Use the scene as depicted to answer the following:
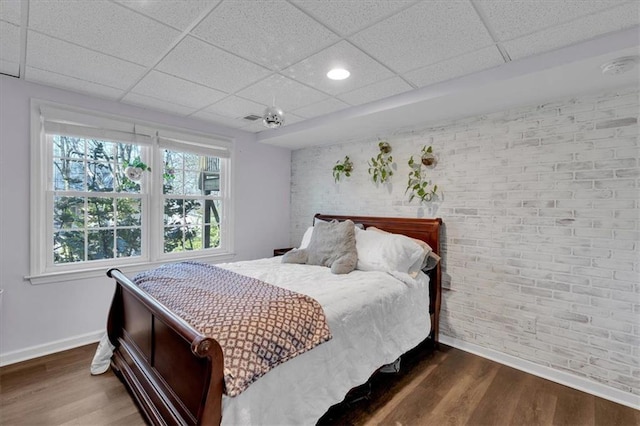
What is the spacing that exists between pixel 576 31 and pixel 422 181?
1699mm

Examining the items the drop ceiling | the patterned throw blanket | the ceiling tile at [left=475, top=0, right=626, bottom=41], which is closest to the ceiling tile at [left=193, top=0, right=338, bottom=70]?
the drop ceiling

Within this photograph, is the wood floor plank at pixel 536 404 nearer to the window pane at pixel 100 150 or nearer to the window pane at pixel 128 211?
the window pane at pixel 128 211

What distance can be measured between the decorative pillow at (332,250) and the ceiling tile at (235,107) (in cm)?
138

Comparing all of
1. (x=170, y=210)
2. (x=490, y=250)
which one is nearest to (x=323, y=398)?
(x=490, y=250)

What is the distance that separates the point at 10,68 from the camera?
2.32 m

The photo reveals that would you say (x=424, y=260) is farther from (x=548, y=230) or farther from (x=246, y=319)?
(x=246, y=319)

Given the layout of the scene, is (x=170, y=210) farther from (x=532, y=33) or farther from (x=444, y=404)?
(x=532, y=33)

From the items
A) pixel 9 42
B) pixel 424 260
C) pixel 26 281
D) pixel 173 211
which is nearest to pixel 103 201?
pixel 173 211

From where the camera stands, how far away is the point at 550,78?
6.79ft

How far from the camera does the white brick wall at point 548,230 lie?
7.14 feet

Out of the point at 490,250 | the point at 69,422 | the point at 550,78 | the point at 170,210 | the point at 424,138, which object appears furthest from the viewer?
the point at 170,210

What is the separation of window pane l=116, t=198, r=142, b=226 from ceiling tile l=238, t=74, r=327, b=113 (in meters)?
1.67

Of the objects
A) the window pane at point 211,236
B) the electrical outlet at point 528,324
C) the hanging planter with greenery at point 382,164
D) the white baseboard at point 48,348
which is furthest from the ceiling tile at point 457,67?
the white baseboard at point 48,348

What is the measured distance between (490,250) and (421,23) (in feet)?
6.58
